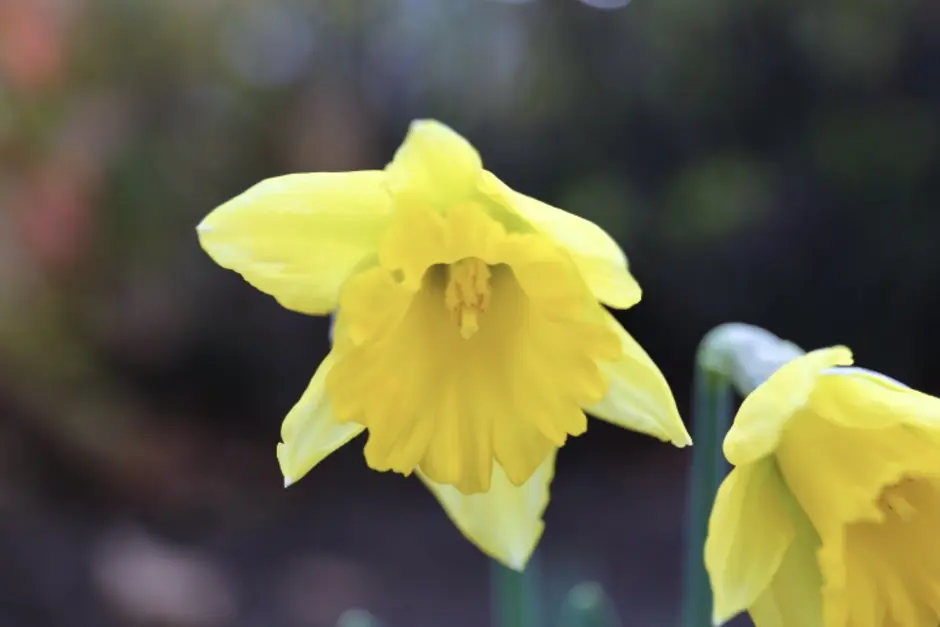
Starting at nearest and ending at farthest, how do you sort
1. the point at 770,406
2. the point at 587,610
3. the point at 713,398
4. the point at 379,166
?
1. the point at 770,406
2. the point at 713,398
3. the point at 587,610
4. the point at 379,166

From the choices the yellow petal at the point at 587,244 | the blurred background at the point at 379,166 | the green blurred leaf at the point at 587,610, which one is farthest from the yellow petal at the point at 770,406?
the blurred background at the point at 379,166

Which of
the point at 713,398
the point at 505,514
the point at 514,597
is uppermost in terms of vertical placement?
the point at 713,398

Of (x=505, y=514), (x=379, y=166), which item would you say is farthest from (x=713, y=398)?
(x=379, y=166)

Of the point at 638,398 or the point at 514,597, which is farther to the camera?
the point at 514,597

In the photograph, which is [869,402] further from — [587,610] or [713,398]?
[587,610]

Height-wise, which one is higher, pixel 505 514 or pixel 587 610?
pixel 505 514

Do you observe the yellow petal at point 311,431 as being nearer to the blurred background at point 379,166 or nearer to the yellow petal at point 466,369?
the yellow petal at point 466,369

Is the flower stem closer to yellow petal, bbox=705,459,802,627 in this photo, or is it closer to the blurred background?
yellow petal, bbox=705,459,802,627


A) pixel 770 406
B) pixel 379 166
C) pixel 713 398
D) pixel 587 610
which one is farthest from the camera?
pixel 379 166
